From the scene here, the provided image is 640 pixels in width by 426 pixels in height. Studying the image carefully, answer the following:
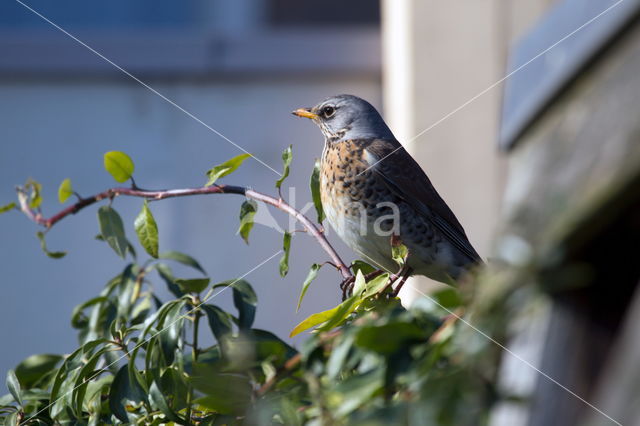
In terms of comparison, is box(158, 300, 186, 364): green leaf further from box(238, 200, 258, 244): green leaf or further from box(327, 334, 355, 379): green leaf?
box(327, 334, 355, 379): green leaf

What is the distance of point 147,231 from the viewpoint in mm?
1233

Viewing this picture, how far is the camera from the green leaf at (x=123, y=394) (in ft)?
3.37

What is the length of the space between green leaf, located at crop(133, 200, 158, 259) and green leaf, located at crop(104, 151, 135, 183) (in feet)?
0.35

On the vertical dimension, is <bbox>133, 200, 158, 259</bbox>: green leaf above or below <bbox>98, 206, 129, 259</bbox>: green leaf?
above

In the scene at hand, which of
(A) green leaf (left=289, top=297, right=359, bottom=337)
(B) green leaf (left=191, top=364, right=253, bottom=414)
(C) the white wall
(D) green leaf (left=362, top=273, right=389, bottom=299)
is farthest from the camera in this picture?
(C) the white wall

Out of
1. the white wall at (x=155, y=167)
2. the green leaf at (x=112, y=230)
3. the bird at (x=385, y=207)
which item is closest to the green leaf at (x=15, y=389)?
the green leaf at (x=112, y=230)

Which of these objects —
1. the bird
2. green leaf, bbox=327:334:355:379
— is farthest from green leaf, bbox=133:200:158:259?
the bird

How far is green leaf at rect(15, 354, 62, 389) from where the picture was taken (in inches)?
52.3

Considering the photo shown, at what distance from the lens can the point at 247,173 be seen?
379 cm

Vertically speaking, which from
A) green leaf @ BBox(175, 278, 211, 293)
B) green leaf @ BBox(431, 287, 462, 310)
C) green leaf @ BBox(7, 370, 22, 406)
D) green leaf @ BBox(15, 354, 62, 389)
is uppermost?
green leaf @ BBox(431, 287, 462, 310)

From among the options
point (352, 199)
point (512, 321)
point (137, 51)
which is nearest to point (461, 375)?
point (512, 321)

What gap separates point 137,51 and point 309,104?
31.5 inches

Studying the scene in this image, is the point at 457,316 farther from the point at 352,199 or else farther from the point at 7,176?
the point at 7,176

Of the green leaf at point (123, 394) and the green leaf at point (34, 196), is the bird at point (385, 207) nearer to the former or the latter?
the green leaf at point (34, 196)
